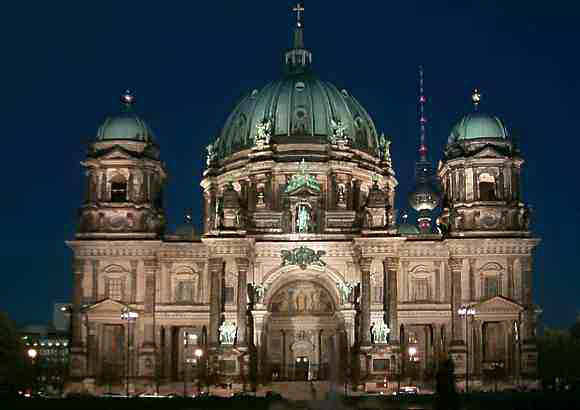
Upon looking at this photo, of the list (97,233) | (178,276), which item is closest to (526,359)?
(178,276)

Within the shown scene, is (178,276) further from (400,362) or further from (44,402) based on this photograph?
(44,402)

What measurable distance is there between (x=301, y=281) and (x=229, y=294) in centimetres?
688

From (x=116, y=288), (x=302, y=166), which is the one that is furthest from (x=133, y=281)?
(x=302, y=166)

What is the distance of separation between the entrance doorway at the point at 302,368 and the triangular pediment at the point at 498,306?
50.3 feet

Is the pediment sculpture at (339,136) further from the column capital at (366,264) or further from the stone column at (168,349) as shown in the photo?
the stone column at (168,349)

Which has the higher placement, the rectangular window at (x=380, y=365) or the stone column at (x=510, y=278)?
the stone column at (x=510, y=278)

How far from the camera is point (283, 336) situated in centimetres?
10656

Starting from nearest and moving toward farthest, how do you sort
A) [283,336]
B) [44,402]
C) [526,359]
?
[44,402]
[526,359]
[283,336]

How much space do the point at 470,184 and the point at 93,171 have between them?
3161 centimetres

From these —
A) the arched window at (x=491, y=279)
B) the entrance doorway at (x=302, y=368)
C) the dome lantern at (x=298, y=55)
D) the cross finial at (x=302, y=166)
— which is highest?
the dome lantern at (x=298, y=55)

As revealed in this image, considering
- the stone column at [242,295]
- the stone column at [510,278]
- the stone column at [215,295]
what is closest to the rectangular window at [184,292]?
the stone column at [215,295]

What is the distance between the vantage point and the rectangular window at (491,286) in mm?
102125

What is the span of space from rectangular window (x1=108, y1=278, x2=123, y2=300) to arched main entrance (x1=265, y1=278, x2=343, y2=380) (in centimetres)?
1286

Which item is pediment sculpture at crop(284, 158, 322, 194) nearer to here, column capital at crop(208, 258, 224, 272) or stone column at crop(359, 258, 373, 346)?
stone column at crop(359, 258, 373, 346)
